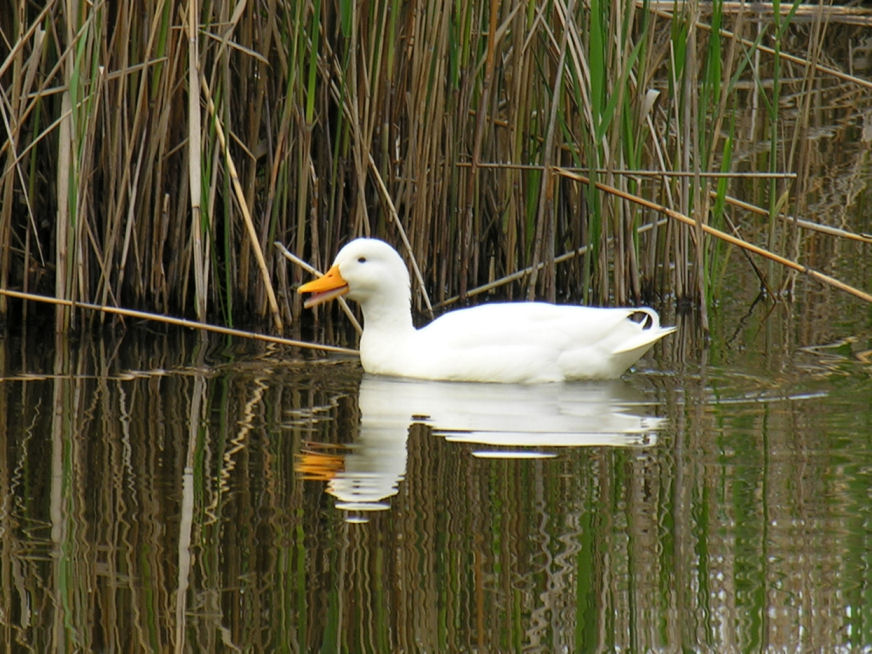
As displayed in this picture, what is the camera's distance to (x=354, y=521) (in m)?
4.10

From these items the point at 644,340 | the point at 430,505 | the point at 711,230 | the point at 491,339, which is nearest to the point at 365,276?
the point at 491,339

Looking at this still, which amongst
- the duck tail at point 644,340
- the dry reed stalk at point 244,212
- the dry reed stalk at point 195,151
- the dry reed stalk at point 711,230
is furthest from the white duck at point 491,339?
the dry reed stalk at point 711,230

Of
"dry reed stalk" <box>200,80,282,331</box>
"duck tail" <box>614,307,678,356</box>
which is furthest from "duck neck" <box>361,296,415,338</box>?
"duck tail" <box>614,307,678,356</box>

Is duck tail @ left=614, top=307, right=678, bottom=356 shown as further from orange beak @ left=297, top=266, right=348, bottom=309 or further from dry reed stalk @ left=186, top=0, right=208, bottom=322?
dry reed stalk @ left=186, top=0, right=208, bottom=322

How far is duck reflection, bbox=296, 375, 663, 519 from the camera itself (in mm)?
4629

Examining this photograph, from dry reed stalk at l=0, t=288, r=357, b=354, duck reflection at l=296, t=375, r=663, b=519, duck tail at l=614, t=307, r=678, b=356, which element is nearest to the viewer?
duck reflection at l=296, t=375, r=663, b=519

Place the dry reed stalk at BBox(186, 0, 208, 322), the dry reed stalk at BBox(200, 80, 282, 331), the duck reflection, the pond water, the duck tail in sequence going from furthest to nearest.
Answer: the dry reed stalk at BBox(200, 80, 282, 331) < the dry reed stalk at BBox(186, 0, 208, 322) < the duck tail < the duck reflection < the pond water

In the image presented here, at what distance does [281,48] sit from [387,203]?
2.71 ft

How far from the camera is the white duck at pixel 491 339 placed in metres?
6.04

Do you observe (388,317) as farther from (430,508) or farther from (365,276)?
(430,508)

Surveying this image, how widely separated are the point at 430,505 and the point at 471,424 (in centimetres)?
103

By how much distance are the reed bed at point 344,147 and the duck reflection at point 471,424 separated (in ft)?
2.91

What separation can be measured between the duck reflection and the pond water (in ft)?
0.06

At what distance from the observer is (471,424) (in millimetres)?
5285
